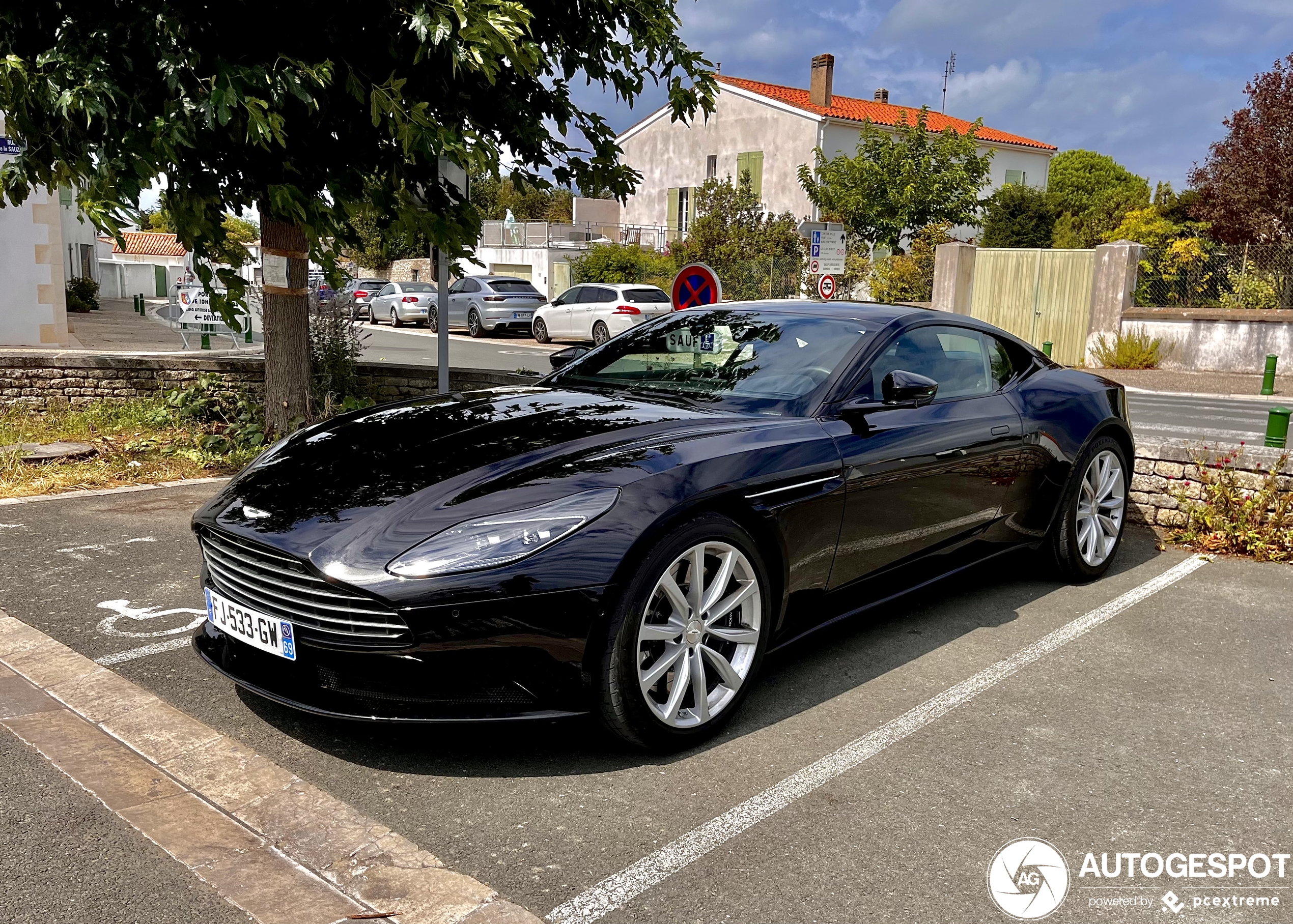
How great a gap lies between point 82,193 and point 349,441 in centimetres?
325

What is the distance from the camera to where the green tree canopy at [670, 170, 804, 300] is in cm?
2784

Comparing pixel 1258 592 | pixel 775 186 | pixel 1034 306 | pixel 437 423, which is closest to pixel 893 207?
pixel 1034 306

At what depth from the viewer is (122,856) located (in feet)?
9.07

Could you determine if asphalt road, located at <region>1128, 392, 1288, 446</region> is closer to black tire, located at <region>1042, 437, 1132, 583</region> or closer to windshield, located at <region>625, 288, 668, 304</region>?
black tire, located at <region>1042, 437, 1132, 583</region>

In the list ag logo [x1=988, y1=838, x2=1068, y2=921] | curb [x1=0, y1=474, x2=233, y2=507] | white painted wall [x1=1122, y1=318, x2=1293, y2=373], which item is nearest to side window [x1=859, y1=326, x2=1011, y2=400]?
ag logo [x1=988, y1=838, x2=1068, y2=921]

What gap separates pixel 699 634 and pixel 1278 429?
509 centimetres

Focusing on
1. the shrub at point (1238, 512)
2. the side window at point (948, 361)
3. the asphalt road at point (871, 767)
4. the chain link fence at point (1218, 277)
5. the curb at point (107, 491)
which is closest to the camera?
the asphalt road at point (871, 767)

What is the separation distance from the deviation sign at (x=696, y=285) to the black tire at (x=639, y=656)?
5.10m

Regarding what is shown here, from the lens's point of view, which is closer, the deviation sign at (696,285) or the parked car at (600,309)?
the deviation sign at (696,285)

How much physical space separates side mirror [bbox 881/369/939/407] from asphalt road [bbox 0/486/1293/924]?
35.3 inches

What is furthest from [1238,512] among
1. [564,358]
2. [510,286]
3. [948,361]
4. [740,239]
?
[740,239]

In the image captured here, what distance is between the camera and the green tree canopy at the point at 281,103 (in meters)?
5.55

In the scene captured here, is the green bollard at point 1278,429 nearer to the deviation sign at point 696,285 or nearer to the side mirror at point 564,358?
the deviation sign at point 696,285

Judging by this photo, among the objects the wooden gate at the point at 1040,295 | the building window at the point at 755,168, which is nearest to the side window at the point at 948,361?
the wooden gate at the point at 1040,295
